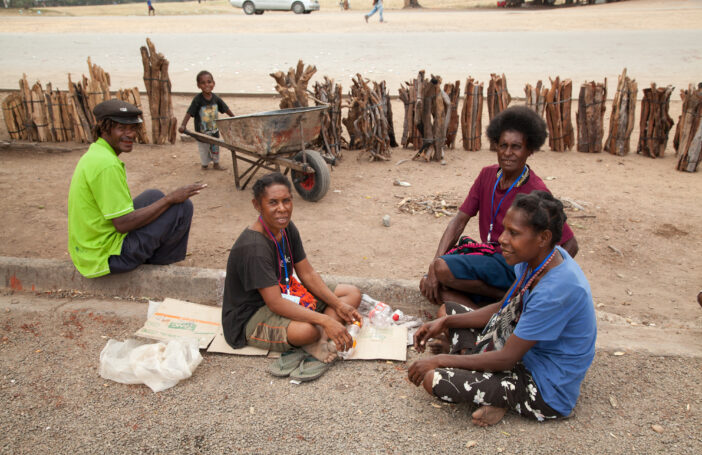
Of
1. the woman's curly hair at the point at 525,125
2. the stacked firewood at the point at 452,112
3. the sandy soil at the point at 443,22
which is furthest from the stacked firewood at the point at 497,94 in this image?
the sandy soil at the point at 443,22

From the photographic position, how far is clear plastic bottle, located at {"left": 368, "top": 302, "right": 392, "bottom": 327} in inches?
133

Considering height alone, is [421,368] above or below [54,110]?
below

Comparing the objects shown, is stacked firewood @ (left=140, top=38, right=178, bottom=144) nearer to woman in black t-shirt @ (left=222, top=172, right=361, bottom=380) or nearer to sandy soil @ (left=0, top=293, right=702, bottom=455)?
sandy soil @ (left=0, top=293, right=702, bottom=455)

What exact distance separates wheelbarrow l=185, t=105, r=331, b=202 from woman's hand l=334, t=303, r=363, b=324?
9.03ft

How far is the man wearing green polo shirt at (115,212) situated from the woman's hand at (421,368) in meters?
1.96

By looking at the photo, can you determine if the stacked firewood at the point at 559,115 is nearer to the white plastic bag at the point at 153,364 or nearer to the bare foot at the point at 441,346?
the bare foot at the point at 441,346

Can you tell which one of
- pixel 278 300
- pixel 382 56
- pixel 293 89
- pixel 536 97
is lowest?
pixel 278 300

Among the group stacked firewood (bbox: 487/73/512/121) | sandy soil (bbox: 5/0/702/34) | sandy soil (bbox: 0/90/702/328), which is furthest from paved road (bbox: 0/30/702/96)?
sandy soil (bbox: 0/90/702/328)

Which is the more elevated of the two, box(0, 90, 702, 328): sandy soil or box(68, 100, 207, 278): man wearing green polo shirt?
box(68, 100, 207, 278): man wearing green polo shirt

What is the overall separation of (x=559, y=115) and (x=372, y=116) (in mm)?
2644

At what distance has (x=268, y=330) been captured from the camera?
9.67 feet

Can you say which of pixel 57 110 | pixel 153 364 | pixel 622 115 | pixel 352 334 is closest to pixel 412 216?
pixel 352 334

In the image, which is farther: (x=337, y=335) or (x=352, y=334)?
(x=352, y=334)

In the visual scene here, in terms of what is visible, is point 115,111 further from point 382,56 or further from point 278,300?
point 382,56
